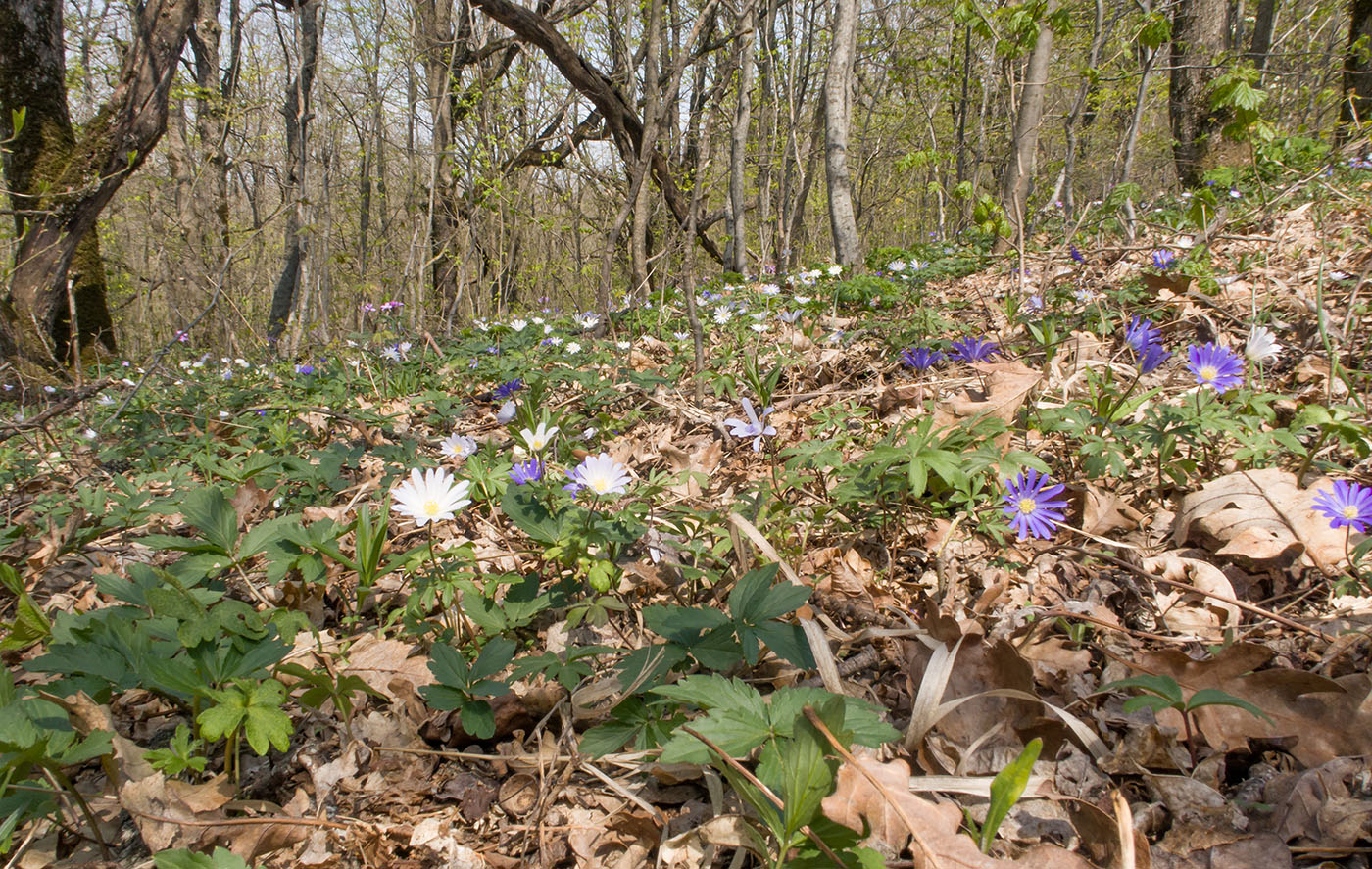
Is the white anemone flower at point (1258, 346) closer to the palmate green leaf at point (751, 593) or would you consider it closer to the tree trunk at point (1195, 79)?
the palmate green leaf at point (751, 593)

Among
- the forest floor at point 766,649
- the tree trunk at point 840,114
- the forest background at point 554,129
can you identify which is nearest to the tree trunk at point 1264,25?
the forest background at point 554,129

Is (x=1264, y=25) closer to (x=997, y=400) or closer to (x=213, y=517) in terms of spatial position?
(x=997, y=400)

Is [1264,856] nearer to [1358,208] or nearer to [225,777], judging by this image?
[225,777]

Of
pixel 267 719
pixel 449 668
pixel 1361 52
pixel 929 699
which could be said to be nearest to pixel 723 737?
pixel 929 699

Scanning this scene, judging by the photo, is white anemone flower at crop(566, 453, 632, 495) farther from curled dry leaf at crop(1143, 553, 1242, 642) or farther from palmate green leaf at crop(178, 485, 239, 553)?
curled dry leaf at crop(1143, 553, 1242, 642)

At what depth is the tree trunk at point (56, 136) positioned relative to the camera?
4.50 metres

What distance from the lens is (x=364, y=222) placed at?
1309cm

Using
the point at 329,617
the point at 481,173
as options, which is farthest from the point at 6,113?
the point at 329,617

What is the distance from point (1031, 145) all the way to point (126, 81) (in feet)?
22.6

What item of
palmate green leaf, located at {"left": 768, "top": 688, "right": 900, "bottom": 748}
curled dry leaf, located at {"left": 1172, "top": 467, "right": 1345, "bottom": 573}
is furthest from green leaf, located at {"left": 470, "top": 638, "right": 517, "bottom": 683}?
curled dry leaf, located at {"left": 1172, "top": 467, "right": 1345, "bottom": 573}

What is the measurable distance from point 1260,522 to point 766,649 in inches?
47.1

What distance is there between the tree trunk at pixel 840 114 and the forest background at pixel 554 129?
0.07 ft

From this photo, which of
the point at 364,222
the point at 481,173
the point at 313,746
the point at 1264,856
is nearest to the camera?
the point at 1264,856

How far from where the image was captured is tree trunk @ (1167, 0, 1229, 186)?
5.45 metres
